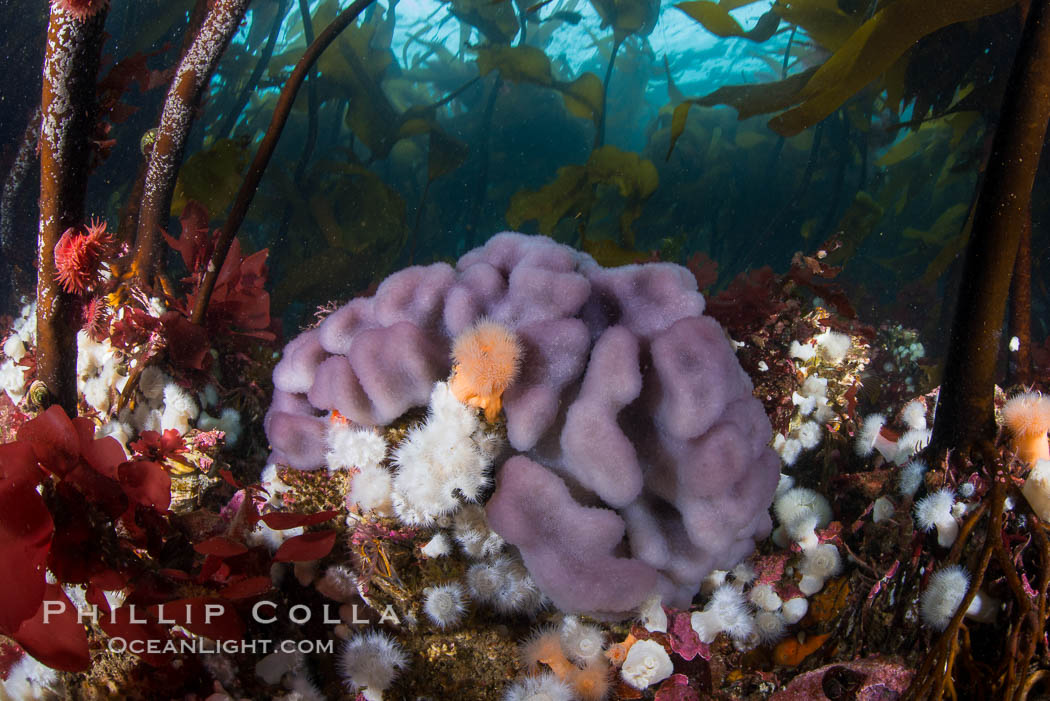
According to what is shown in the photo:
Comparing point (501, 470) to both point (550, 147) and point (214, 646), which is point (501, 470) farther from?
point (550, 147)

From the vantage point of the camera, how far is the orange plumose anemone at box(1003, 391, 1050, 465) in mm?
1959

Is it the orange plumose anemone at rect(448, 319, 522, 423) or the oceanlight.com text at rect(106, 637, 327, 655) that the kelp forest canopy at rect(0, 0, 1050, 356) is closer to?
the orange plumose anemone at rect(448, 319, 522, 423)

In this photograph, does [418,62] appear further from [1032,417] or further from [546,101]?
[1032,417]

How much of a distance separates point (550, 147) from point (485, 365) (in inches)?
362

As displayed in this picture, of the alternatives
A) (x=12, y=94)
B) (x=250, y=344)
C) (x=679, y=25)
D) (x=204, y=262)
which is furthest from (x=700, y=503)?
(x=679, y=25)

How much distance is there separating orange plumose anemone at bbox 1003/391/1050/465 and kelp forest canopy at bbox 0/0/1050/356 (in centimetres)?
92

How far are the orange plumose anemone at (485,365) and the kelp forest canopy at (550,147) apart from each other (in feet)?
5.77

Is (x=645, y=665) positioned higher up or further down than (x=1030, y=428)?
further down

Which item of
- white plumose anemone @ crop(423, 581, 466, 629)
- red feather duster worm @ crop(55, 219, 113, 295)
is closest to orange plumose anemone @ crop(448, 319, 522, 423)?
white plumose anemone @ crop(423, 581, 466, 629)

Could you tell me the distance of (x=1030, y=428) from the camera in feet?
6.46

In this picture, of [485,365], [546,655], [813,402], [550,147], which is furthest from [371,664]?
[550,147]

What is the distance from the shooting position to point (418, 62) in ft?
37.1

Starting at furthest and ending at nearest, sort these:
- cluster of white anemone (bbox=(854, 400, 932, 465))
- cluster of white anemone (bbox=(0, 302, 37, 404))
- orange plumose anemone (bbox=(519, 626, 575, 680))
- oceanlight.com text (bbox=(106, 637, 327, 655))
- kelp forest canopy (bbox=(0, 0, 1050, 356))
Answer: kelp forest canopy (bbox=(0, 0, 1050, 356)) < cluster of white anemone (bbox=(0, 302, 37, 404)) < cluster of white anemone (bbox=(854, 400, 932, 465)) < orange plumose anemone (bbox=(519, 626, 575, 680)) < oceanlight.com text (bbox=(106, 637, 327, 655))

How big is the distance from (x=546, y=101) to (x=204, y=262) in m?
8.34
